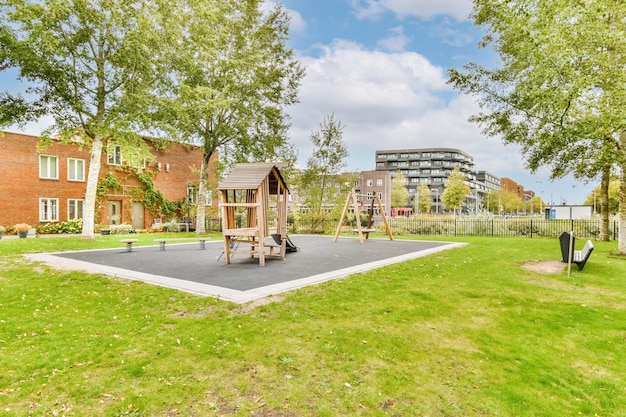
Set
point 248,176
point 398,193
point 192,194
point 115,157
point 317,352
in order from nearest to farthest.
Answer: point 317,352 → point 248,176 → point 115,157 → point 192,194 → point 398,193

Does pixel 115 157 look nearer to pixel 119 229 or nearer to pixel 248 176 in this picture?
pixel 119 229

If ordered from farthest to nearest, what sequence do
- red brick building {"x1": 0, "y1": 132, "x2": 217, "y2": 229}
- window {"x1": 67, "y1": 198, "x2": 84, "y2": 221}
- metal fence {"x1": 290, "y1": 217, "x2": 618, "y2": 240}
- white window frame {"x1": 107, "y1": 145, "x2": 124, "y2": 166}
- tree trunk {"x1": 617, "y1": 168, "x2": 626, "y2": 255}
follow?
white window frame {"x1": 107, "y1": 145, "x2": 124, "y2": 166}
window {"x1": 67, "y1": 198, "x2": 84, "y2": 221}
red brick building {"x1": 0, "y1": 132, "x2": 217, "y2": 229}
metal fence {"x1": 290, "y1": 217, "x2": 618, "y2": 240}
tree trunk {"x1": 617, "y1": 168, "x2": 626, "y2": 255}

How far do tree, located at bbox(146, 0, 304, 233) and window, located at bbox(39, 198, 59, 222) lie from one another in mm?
10437

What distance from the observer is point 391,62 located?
18703 mm

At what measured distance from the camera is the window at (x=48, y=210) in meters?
23.5

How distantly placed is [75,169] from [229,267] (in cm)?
2279

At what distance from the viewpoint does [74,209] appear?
25484 mm

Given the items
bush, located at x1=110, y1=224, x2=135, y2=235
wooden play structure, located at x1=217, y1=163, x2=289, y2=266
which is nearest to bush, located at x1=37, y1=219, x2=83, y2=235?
bush, located at x1=110, y1=224, x2=135, y2=235

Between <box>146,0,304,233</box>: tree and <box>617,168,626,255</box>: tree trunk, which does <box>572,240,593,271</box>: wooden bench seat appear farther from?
<box>146,0,304,233</box>: tree

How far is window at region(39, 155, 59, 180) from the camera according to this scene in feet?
77.3

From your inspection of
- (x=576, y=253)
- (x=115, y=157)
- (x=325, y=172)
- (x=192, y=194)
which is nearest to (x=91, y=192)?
(x=115, y=157)

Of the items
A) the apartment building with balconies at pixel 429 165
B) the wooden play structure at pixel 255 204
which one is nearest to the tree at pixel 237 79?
the wooden play structure at pixel 255 204

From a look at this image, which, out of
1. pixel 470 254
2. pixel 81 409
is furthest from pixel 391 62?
pixel 81 409

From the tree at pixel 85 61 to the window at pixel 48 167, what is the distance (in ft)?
26.8
